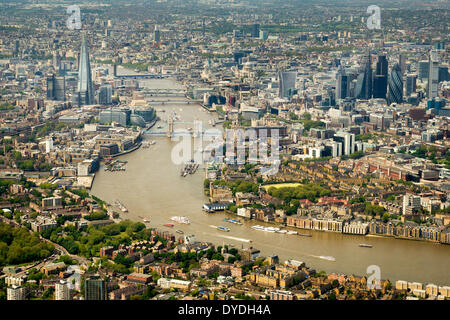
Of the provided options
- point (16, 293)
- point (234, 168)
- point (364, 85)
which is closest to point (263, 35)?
point (364, 85)

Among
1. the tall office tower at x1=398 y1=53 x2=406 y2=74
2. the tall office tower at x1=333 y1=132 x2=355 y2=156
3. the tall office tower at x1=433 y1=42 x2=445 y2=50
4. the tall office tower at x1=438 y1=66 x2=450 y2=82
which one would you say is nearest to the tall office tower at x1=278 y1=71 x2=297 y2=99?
the tall office tower at x1=398 y1=53 x2=406 y2=74

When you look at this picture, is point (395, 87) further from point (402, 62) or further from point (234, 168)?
point (234, 168)

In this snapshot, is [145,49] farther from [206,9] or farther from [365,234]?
[365,234]

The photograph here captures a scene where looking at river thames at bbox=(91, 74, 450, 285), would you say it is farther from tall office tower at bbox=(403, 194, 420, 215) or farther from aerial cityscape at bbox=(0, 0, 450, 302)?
tall office tower at bbox=(403, 194, 420, 215)

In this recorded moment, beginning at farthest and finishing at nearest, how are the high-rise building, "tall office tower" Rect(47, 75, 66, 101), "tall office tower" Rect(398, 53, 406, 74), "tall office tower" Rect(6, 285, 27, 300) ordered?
1. the high-rise building
2. "tall office tower" Rect(398, 53, 406, 74)
3. "tall office tower" Rect(47, 75, 66, 101)
4. "tall office tower" Rect(6, 285, 27, 300)

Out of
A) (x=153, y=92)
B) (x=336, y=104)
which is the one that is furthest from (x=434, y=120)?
(x=153, y=92)

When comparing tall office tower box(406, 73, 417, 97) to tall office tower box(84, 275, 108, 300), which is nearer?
tall office tower box(84, 275, 108, 300)

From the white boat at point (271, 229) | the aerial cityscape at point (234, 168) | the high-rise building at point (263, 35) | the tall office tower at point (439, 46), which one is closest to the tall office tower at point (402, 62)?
the aerial cityscape at point (234, 168)

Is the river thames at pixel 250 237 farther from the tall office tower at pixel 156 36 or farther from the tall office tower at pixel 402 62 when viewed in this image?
the tall office tower at pixel 156 36
